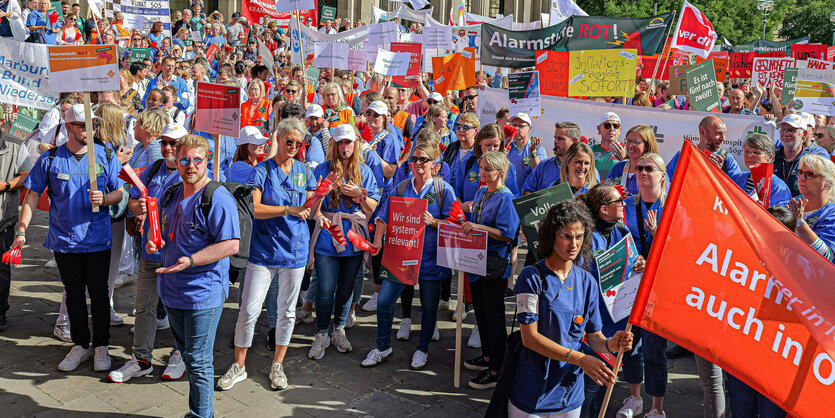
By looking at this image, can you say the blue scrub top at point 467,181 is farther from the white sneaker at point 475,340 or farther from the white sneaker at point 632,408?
the white sneaker at point 632,408

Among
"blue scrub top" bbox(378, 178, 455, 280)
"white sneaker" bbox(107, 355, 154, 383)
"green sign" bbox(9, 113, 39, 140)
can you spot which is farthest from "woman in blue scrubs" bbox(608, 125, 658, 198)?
"green sign" bbox(9, 113, 39, 140)

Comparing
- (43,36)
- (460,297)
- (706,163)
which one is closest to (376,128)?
(460,297)

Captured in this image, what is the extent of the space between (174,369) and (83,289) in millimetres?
1008

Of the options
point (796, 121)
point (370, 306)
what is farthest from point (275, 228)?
point (796, 121)

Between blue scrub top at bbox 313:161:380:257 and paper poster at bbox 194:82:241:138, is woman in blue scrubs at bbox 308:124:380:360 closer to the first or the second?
blue scrub top at bbox 313:161:380:257

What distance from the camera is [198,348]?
505cm

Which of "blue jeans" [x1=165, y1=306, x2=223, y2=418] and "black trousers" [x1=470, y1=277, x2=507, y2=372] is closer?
"blue jeans" [x1=165, y1=306, x2=223, y2=418]

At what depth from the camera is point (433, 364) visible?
680 cm

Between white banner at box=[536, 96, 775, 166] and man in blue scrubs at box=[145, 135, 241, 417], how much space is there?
5.45 meters

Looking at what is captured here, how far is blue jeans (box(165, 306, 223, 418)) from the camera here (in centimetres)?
503

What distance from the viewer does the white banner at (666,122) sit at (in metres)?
8.76

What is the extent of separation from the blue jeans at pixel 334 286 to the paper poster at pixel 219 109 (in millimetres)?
1352

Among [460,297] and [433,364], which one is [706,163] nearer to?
[460,297]

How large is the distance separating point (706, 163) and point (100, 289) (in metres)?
4.95
